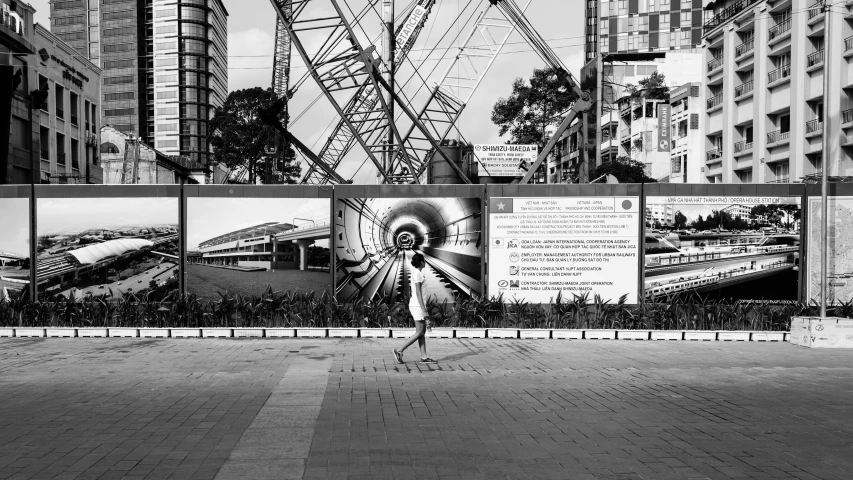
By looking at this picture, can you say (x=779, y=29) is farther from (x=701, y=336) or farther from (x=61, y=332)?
(x=61, y=332)

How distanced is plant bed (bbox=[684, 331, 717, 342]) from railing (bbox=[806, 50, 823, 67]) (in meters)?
31.8

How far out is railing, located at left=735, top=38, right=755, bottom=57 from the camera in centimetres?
4988

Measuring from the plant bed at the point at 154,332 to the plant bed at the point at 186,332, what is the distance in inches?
5.5

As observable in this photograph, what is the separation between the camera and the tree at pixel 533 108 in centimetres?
4403

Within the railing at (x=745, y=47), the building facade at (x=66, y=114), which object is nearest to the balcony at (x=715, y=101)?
the railing at (x=745, y=47)

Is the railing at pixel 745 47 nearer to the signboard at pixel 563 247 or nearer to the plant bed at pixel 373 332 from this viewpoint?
the signboard at pixel 563 247

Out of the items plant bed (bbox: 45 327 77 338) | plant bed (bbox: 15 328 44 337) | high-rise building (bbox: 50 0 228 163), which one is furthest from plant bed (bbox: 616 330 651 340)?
high-rise building (bbox: 50 0 228 163)

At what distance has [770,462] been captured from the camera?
6301 mm

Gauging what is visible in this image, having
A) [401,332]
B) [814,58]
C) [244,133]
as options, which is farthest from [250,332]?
[244,133]

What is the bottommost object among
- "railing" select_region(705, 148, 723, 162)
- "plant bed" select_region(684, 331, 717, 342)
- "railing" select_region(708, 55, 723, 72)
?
"plant bed" select_region(684, 331, 717, 342)

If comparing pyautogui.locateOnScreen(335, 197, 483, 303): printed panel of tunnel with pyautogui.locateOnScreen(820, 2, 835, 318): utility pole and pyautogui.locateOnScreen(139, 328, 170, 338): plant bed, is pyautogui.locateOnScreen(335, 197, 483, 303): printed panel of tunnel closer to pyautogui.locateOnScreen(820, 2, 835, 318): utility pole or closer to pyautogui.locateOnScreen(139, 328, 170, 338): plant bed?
pyautogui.locateOnScreen(139, 328, 170, 338): plant bed

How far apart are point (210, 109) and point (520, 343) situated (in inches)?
4525

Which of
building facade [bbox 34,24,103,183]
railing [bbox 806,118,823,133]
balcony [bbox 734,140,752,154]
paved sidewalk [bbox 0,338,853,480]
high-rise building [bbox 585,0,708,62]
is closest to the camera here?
paved sidewalk [bbox 0,338,853,480]

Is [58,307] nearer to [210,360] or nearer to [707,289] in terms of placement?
[210,360]
